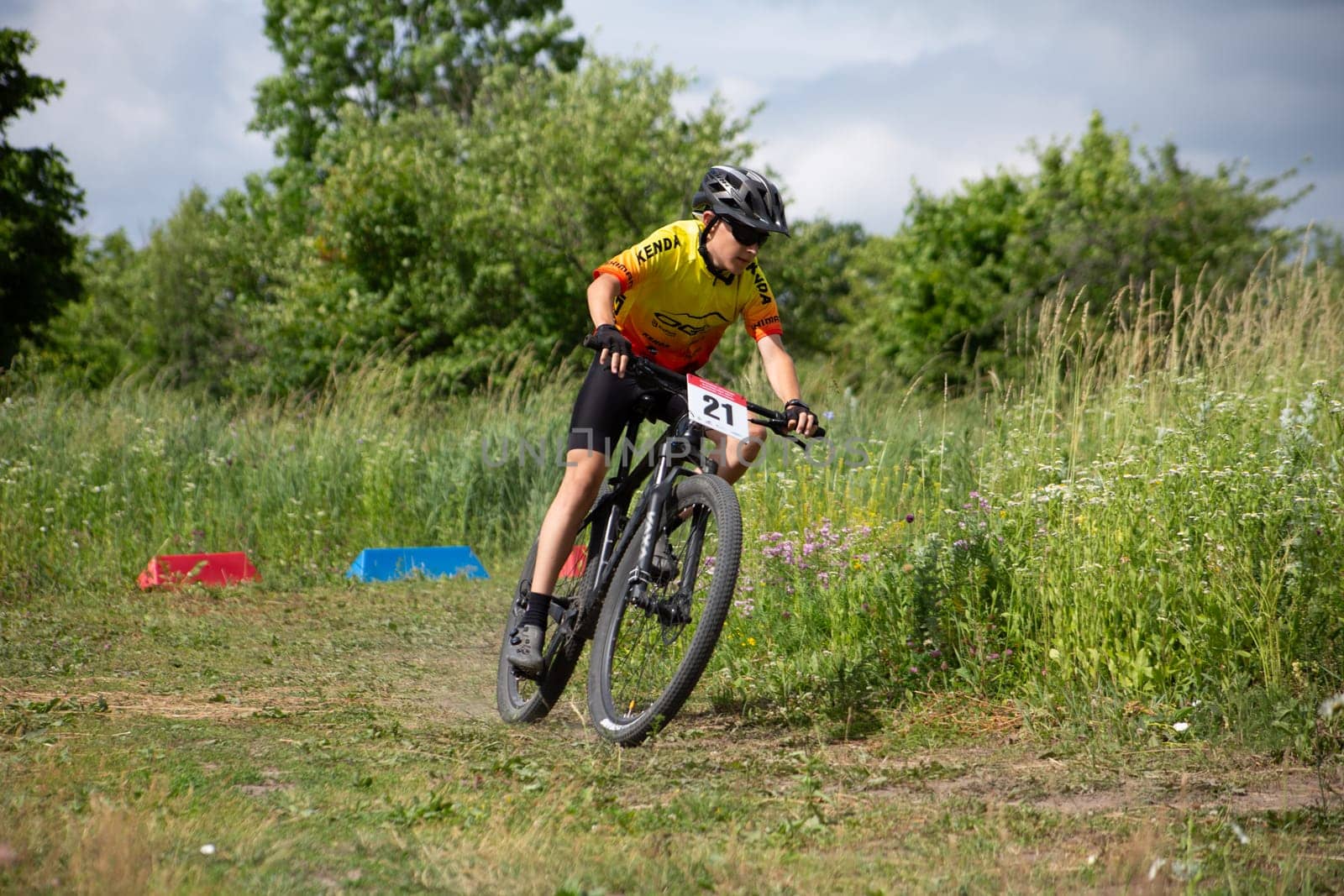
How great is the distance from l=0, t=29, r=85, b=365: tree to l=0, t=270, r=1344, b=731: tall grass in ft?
59.9

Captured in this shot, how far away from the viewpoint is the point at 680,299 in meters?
4.70

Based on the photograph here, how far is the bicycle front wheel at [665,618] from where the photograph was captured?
3979 mm

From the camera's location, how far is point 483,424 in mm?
11109

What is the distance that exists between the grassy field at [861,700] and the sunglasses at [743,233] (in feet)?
5.08

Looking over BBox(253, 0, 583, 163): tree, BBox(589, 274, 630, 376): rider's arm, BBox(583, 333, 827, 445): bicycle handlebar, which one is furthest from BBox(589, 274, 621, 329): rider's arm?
BBox(253, 0, 583, 163): tree

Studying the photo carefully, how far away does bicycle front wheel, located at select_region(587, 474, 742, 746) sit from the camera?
3.98 m

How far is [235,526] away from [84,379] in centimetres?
433

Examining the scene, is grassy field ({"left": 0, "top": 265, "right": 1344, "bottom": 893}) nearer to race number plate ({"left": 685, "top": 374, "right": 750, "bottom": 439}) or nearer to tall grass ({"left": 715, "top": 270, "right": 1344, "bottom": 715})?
tall grass ({"left": 715, "top": 270, "right": 1344, "bottom": 715})

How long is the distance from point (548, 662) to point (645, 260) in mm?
1615

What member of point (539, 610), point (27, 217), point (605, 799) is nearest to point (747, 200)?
point (539, 610)

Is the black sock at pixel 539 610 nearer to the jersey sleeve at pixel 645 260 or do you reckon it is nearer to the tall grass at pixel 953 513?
the tall grass at pixel 953 513

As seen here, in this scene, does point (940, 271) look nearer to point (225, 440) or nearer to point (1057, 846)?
point (225, 440)

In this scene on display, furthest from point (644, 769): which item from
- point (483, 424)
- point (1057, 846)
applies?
point (483, 424)

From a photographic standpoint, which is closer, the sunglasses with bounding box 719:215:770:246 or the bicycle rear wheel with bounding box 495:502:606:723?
the sunglasses with bounding box 719:215:770:246
